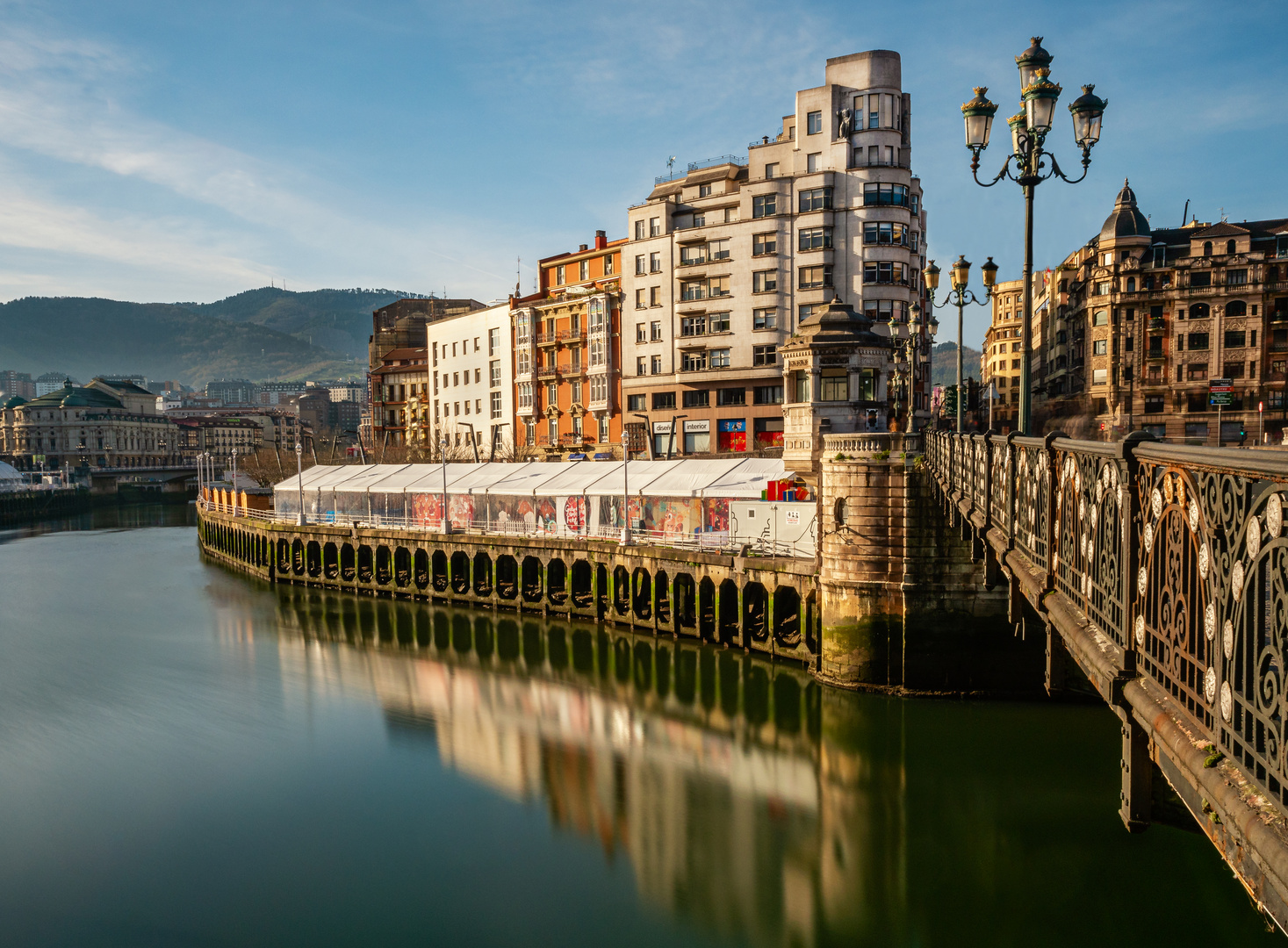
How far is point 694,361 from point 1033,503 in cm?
5520

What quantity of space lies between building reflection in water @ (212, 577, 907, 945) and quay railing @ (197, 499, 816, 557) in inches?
153

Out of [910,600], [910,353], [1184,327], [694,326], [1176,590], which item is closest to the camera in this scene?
[1176,590]

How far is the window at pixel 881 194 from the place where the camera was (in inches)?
2255

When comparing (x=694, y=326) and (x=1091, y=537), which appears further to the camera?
(x=694, y=326)

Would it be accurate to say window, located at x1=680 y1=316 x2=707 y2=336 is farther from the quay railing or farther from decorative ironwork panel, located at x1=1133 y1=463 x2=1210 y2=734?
decorative ironwork panel, located at x1=1133 y1=463 x2=1210 y2=734

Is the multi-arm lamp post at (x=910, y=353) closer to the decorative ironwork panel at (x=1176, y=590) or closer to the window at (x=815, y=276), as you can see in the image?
the window at (x=815, y=276)

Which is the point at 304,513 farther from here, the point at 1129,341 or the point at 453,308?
the point at 453,308

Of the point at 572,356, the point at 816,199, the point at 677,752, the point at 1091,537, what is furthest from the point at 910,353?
the point at 572,356

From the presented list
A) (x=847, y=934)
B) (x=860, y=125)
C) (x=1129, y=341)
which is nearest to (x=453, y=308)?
(x=860, y=125)

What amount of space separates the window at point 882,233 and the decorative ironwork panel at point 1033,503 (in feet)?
165

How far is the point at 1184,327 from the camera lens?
66.1 m

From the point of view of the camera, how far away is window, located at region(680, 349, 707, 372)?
63759 mm

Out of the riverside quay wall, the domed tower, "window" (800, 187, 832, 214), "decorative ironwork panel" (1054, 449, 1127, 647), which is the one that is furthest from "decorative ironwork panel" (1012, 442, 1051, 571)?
the domed tower

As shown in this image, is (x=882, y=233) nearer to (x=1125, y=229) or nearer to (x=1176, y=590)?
(x=1125, y=229)
